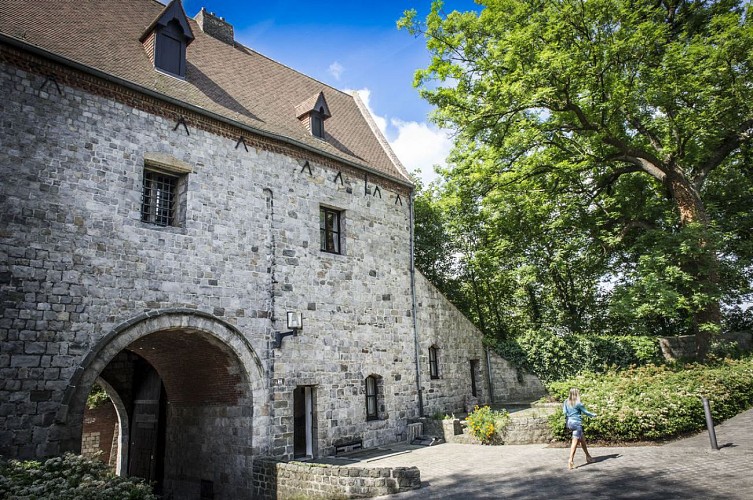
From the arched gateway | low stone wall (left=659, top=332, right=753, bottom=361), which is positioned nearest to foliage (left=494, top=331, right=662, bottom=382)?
low stone wall (left=659, top=332, right=753, bottom=361)

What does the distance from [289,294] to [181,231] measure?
301 centimetres

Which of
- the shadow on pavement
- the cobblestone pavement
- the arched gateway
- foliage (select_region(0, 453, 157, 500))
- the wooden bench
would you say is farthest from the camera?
the wooden bench

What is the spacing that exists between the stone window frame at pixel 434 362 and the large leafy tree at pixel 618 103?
5.70 metres

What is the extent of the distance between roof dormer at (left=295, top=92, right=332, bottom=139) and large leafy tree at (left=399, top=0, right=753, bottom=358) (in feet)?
13.1

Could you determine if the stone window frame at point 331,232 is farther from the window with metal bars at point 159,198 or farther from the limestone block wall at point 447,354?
the window with metal bars at point 159,198

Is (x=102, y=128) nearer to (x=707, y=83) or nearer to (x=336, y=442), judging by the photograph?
(x=336, y=442)

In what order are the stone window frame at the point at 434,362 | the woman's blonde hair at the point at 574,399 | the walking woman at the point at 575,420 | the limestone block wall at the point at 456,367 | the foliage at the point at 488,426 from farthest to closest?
the stone window frame at the point at 434,362 → the limestone block wall at the point at 456,367 → the foliage at the point at 488,426 → the woman's blonde hair at the point at 574,399 → the walking woman at the point at 575,420

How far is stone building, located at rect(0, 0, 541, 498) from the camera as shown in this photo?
818cm

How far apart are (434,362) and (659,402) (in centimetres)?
712

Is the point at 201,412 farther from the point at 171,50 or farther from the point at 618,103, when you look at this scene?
the point at 618,103

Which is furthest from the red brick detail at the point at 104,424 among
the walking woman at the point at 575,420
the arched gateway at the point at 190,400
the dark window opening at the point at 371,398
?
the walking woman at the point at 575,420

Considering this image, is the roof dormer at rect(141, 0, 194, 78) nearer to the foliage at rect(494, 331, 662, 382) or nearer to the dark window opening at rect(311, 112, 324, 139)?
the dark window opening at rect(311, 112, 324, 139)

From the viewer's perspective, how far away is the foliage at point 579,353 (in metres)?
18.0

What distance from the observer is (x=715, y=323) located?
609 inches
